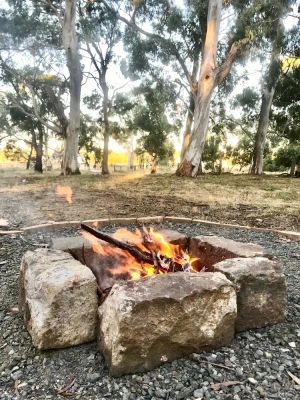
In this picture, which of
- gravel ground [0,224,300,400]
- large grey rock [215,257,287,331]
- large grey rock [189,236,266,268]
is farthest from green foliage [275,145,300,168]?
gravel ground [0,224,300,400]

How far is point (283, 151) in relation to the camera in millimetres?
24500

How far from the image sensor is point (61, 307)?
227cm

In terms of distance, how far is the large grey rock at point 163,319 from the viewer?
2.10 metres

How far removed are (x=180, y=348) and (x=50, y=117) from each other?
2816cm

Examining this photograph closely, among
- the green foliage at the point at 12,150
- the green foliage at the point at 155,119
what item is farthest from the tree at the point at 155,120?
the green foliage at the point at 12,150

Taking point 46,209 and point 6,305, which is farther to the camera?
point 46,209

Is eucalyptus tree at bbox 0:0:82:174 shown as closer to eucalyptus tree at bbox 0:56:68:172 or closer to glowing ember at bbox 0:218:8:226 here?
eucalyptus tree at bbox 0:56:68:172

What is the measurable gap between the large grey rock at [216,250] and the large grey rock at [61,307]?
122 centimetres

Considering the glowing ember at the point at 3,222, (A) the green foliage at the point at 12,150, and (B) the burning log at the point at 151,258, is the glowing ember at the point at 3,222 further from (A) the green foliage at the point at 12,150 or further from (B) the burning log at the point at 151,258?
(A) the green foliage at the point at 12,150

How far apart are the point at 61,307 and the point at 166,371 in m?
0.77

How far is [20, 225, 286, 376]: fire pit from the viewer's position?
214 centimetres

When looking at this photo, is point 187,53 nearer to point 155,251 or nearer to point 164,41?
point 164,41

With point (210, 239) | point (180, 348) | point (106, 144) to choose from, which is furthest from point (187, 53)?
point (180, 348)

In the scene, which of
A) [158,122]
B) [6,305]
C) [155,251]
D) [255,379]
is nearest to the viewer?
[255,379]
